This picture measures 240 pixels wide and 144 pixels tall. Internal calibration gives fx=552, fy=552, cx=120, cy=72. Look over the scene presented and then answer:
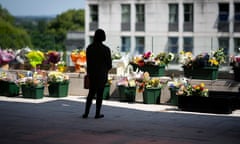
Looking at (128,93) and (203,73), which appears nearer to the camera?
(203,73)

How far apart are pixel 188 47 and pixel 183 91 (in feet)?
147

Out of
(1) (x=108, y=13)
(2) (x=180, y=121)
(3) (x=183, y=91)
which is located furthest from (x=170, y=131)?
(1) (x=108, y=13)

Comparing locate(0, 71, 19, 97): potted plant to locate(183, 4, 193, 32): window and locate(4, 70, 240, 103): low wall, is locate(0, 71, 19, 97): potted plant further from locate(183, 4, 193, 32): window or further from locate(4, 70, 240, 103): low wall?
locate(183, 4, 193, 32): window

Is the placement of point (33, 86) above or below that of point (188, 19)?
below

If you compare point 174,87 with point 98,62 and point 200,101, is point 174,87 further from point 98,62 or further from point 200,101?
point 98,62

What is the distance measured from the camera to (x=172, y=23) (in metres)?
60.2

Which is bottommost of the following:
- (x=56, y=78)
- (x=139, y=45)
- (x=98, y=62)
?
(x=56, y=78)

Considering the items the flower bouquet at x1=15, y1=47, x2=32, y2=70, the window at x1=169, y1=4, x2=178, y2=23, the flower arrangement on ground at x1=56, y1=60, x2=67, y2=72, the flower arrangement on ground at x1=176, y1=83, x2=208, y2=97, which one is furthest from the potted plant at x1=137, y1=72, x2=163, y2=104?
the window at x1=169, y1=4, x2=178, y2=23

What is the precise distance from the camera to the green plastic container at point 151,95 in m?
15.8

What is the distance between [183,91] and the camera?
1472cm

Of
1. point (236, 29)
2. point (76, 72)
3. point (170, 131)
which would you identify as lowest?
point (170, 131)

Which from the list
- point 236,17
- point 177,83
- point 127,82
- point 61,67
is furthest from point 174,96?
point 236,17

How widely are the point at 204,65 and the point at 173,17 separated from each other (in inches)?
1766

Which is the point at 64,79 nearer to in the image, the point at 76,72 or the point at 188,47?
the point at 76,72
